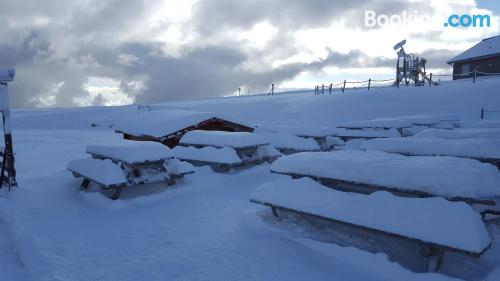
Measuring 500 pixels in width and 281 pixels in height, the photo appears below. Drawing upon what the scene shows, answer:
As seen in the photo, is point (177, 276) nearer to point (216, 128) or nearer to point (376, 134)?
point (216, 128)

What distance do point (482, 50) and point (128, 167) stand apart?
124ft

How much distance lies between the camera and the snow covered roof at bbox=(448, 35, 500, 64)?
33.2m

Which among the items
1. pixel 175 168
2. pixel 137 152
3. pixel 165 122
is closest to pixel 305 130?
pixel 165 122

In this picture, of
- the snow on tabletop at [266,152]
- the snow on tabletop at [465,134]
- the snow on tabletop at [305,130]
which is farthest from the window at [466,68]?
the snow on tabletop at [266,152]

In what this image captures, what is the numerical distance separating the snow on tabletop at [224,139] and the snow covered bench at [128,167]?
2211 mm

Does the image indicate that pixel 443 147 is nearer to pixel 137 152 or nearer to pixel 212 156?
pixel 212 156

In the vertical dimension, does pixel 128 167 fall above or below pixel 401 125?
above

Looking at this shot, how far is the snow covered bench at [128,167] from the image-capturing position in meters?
7.92

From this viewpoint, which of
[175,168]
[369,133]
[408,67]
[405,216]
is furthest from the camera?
[408,67]

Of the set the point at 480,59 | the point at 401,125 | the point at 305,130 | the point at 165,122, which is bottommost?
the point at 401,125

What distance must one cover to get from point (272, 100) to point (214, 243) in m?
28.2

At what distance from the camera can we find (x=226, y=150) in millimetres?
10859

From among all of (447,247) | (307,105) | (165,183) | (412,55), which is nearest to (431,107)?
(307,105)

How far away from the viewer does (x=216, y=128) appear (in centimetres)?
1521
